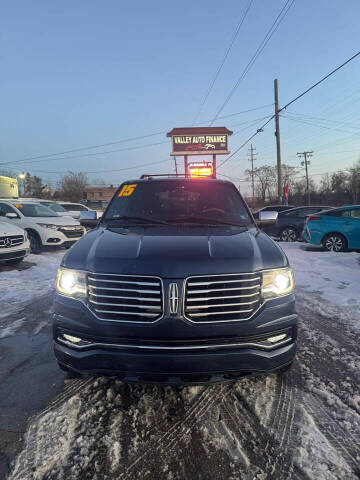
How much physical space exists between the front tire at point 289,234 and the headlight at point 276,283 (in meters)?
10.9

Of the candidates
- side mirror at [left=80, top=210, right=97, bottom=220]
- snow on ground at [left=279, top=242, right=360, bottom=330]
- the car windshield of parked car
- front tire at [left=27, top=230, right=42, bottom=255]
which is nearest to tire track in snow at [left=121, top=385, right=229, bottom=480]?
snow on ground at [left=279, top=242, right=360, bottom=330]

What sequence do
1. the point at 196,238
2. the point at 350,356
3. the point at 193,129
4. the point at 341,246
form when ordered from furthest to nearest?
the point at 193,129 < the point at 341,246 < the point at 350,356 < the point at 196,238

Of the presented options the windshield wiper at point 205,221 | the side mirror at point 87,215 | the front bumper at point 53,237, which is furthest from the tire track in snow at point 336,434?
the front bumper at point 53,237

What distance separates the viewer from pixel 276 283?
2.20m

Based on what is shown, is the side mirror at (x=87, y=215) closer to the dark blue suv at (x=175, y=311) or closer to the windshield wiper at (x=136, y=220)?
the windshield wiper at (x=136, y=220)

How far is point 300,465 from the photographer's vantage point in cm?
173

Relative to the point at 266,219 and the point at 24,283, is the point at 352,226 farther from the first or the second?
the point at 24,283

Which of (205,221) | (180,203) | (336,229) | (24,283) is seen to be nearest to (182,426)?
(205,221)

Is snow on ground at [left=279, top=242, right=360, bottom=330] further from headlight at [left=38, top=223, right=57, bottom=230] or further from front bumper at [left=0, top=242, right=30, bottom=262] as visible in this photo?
headlight at [left=38, top=223, right=57, bottom=230]

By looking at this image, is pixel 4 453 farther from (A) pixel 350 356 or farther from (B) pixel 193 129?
(B) pixel 193 129

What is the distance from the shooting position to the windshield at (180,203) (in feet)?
10.6

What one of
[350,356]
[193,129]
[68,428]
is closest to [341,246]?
[350,356]

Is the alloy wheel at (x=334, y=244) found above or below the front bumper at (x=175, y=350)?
below

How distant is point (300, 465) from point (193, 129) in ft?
76.2
